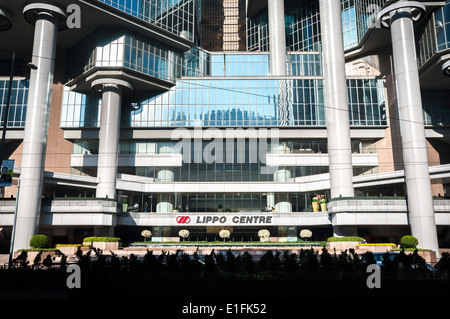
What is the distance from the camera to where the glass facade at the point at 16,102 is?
5756 cm

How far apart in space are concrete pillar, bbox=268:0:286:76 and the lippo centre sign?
25.9m

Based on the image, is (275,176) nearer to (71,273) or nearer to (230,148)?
(230,148)

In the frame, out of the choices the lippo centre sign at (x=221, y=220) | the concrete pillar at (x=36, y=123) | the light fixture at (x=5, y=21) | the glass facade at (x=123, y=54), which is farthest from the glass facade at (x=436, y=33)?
the light fixture at (x=5, y=21)

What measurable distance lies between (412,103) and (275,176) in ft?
75.3

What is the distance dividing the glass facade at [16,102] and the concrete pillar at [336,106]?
46.3 m

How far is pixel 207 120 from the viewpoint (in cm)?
5803

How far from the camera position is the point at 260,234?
51.5 m

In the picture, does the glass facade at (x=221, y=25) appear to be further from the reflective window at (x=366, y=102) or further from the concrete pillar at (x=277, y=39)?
the reflective window at (x=366, y=102)

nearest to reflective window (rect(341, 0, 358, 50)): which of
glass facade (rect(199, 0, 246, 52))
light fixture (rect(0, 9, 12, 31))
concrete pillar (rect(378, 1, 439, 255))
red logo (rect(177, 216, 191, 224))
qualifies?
concrete pillar (rect(378, 1, 439, 255))

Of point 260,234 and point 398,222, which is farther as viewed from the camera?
point 260,234

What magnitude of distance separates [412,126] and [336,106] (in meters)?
9.87

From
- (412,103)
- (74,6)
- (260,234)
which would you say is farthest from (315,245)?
(74,6)

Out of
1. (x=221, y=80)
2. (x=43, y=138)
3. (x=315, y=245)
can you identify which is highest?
(x=221, y=80)

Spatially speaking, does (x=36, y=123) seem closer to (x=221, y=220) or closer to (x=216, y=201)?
(x=221, y=220)
